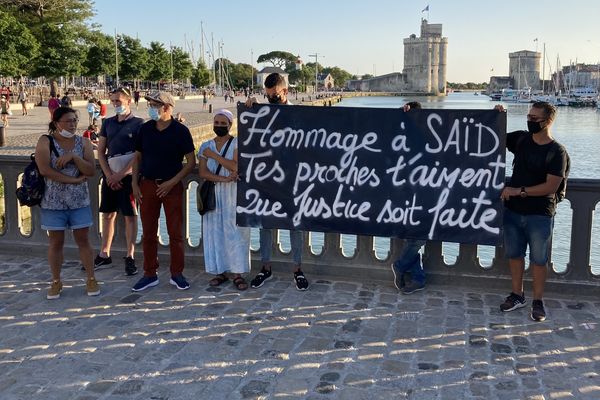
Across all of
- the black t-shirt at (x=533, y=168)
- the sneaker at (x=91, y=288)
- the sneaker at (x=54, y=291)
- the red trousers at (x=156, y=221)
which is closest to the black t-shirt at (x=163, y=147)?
the red trousers at (x=156, y=221)

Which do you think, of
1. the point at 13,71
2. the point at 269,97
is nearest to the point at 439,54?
the point at 13,71

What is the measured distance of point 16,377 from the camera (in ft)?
14.4

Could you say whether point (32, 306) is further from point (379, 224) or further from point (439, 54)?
point (439, 54)

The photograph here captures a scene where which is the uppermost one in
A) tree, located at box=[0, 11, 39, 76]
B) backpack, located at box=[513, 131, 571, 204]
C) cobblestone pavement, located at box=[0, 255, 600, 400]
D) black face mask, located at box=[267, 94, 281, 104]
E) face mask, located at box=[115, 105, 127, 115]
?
tree, located at box=[0, 11, 39, 76]

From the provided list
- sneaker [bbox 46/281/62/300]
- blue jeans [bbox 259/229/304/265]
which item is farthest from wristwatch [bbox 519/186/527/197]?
Result: sneaker [bbox 46/281/62/300]

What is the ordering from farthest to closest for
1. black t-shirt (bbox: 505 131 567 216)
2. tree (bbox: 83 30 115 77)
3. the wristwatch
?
1. tree (bbox: 83 30 115 77)
2. the wristwatch
3. black t-shirt (bbox: 505 131 567 216)

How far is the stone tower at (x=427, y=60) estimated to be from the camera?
176275 millimetres

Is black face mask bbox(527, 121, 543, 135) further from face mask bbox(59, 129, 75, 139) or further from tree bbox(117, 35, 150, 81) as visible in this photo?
tree bbox(117, 35, 150, 81)

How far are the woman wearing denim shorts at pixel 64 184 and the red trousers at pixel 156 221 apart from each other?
0.54 metres

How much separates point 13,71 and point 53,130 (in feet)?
137

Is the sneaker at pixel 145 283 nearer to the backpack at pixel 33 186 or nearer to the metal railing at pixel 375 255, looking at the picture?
the metal railing at pixel 375 255

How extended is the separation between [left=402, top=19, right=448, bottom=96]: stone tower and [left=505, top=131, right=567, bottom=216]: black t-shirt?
177 m

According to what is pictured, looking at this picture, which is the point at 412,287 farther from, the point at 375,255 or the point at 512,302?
the point at 512,302

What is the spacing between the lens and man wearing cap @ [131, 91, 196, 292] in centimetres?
611
